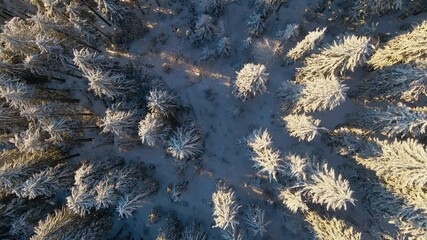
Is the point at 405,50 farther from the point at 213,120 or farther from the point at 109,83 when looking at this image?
the point at 109,83

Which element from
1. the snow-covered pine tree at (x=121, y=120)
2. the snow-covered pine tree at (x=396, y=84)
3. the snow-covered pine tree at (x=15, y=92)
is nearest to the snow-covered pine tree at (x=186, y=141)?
the snow-covered pine tree at (x=121, y=120)

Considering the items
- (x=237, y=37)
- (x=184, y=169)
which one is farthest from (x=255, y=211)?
(x=237, y=37)

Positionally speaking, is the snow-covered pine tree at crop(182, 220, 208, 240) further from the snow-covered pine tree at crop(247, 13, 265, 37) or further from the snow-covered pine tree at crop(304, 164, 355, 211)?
the snow-covered pine tree at crop(247, 13, 265, 37)

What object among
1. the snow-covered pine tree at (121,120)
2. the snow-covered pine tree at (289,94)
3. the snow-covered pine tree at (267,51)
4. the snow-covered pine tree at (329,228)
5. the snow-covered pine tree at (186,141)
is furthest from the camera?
the snow-covered pine tree at (267,51)

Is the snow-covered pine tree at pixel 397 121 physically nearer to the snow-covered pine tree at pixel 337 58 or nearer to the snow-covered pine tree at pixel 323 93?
the snow-covered pine tree at pixel 323 93

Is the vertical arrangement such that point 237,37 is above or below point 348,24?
below

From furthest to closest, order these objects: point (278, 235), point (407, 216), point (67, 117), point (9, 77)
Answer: point (278, 235), point (67, 117), point (9, 77), point (407, 216)

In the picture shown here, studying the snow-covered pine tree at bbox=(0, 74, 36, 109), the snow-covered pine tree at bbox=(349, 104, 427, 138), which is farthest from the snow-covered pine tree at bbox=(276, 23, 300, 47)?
the snow-covered pine tree at bbox=(0, 74, 36, 109)

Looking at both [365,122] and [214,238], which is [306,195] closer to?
[365,122]
